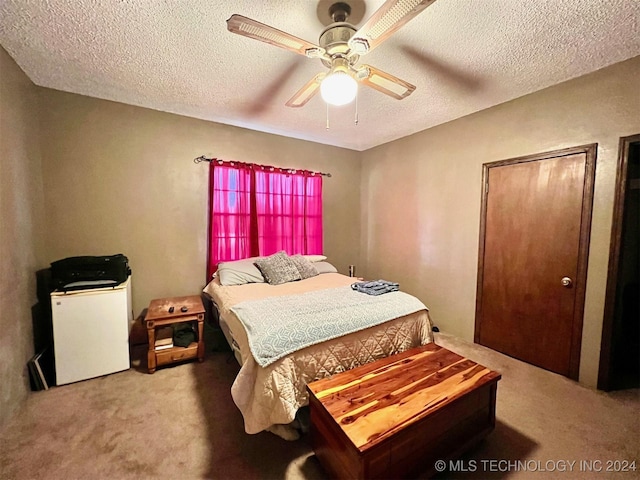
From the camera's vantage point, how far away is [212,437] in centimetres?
165

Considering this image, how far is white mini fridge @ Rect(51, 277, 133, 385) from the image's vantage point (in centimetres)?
211

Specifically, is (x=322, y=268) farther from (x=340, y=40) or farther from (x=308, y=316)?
(x=340, y=40)

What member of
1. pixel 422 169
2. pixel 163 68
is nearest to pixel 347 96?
pixel 163 68

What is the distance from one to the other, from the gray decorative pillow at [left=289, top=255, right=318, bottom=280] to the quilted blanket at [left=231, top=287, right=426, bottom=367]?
29.6 inches

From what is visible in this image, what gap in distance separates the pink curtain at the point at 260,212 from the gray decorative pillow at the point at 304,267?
477mm

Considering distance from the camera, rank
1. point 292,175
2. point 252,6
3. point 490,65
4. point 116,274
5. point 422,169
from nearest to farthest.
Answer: point 252,6, point 490,65, point 116,274, point 422,169, point 292,175

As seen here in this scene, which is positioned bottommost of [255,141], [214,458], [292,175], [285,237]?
[214,458]

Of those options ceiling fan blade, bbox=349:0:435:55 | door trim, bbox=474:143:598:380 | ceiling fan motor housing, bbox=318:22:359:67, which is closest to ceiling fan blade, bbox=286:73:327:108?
ceiling fan motor housing, bbox=318:22:359:67

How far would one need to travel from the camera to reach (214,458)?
150 centimetres

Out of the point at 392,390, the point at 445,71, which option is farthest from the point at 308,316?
the point at 445,71

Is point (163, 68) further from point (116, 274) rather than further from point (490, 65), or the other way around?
point (490, 65)

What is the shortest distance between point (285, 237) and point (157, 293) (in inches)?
65.3

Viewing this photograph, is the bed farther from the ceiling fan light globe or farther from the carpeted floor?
the ceiling fan light globe

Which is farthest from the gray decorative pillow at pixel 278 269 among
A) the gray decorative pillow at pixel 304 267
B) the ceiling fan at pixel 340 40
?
the ceiling fan at pixel 340 40
